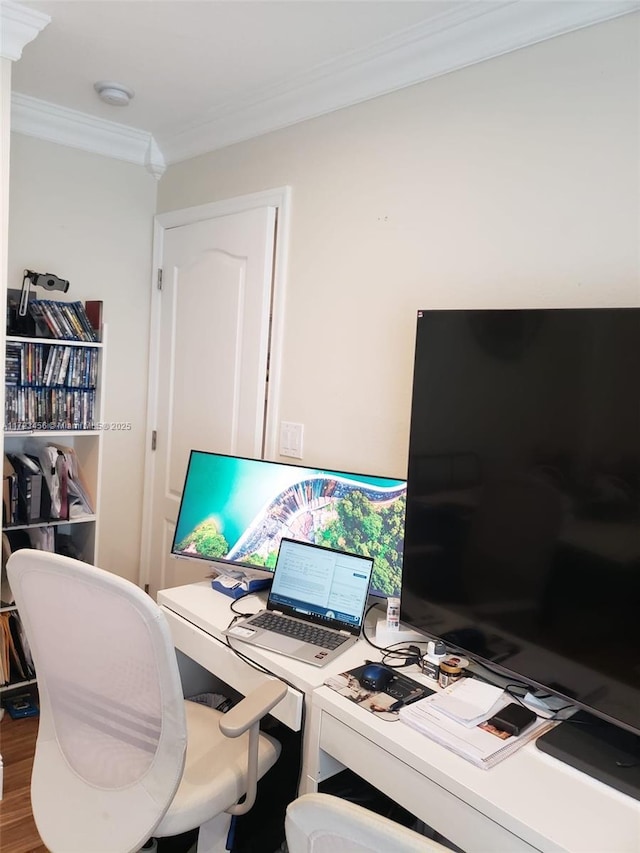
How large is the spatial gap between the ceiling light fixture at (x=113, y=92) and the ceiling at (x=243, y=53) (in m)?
0.03

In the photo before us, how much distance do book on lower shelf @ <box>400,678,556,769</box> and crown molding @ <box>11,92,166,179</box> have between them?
2593 mm

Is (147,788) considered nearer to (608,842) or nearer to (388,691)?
(388,691)

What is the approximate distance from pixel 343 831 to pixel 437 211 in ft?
5.29

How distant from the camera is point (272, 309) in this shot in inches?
95.0

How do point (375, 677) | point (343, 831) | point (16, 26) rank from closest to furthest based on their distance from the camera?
point (343, 831)
point (375, 677)
point (16, 26)

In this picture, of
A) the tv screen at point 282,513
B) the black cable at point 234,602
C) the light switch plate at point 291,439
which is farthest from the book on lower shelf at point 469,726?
the light switch plate at point 291,439

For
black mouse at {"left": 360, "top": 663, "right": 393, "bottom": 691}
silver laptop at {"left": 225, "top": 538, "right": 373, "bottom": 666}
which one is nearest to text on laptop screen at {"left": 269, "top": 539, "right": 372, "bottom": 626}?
silver laptop at {"left": 225, "top": 538, "right": 373, "bottom": 666}

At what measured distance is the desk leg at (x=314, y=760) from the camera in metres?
1.42

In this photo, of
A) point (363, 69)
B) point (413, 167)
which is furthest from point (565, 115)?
point (363, 69)

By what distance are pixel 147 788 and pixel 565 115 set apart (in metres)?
1.82

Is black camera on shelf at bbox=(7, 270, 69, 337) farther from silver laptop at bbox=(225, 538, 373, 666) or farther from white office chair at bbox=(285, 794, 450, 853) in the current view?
white office chair at bbox=(285, 794, 450, 853)

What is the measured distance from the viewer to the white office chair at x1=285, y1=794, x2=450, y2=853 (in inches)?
27.7

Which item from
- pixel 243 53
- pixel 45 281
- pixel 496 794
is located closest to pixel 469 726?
pixel 496 794

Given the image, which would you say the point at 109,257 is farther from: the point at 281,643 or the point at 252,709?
the point at 252,709
